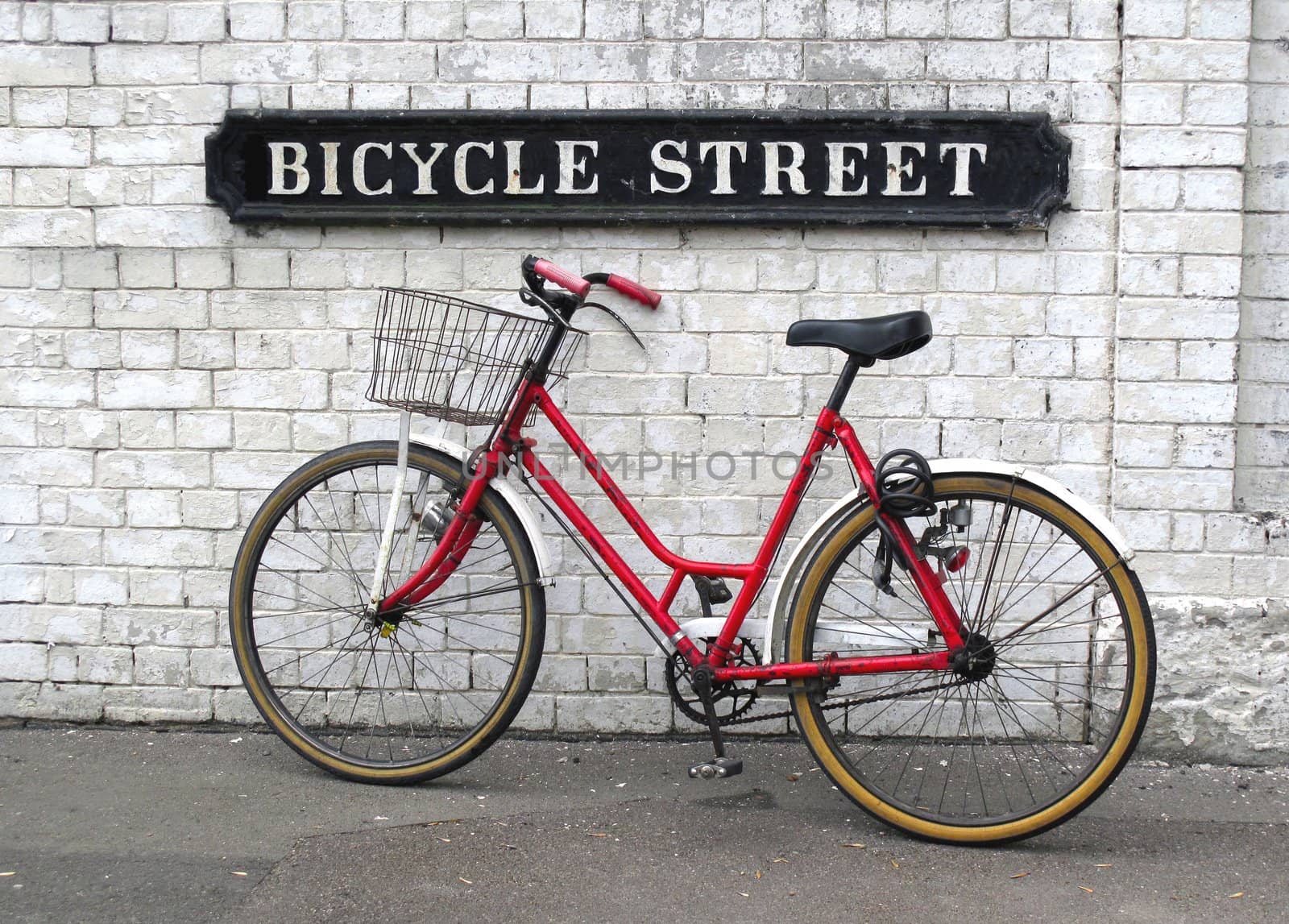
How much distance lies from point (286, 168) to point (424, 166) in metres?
0.46

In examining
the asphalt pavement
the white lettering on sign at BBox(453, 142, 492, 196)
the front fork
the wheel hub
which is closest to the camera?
the asphalt pavement

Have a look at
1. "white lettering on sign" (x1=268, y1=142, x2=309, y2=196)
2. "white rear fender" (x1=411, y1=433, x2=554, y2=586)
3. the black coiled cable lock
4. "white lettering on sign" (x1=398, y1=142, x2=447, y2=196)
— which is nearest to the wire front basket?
"white rear fender" (x1=411, y1=433, x2=554, y2=586)

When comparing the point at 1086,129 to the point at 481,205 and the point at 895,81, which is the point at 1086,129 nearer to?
the point at 895,81

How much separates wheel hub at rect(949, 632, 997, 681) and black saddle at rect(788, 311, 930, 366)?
2.54 ft

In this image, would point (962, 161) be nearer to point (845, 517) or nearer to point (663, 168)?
point (663, 168)

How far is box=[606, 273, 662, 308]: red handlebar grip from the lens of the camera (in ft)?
11.9

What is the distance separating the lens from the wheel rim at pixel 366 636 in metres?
4.08

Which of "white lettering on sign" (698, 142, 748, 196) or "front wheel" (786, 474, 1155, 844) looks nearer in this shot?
"front wheel" (786, 474, 1155, 844)

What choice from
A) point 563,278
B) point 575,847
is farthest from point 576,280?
point 575,847

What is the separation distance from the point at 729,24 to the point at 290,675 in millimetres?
2606

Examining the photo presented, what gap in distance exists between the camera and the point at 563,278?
337 cm

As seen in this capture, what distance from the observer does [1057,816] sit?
3197 millimetres

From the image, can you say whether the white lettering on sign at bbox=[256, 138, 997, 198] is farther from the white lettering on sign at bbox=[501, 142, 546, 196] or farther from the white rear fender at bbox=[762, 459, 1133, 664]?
the white rear fender at bbox=[762, 459, 1133, 664]

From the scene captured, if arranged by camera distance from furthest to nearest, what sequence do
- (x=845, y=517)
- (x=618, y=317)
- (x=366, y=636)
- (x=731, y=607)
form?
(x=366, y=636) < (x=731, y=607) < (x=618, y=317) < (x=845, y=517)
